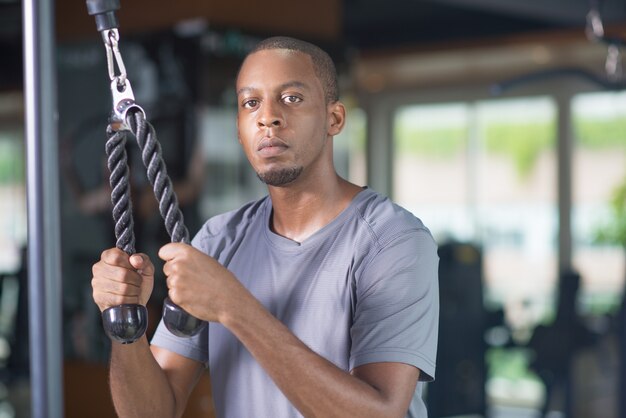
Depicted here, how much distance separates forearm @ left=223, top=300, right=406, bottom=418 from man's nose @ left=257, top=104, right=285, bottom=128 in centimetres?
29

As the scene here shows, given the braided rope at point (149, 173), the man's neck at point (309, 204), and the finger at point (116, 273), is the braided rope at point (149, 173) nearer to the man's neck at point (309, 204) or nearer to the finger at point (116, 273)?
the finger at point (116, 273)

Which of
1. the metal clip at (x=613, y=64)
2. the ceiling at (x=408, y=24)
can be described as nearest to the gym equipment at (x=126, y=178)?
the metal clip at (x=613, y=64)

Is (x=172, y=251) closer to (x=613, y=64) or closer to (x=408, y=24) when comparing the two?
(x=613, y=64)

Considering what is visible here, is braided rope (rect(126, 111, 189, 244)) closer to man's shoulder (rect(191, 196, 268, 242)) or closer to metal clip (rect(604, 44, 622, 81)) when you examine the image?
man's shoulder (rect(191, 196, 268, 242))

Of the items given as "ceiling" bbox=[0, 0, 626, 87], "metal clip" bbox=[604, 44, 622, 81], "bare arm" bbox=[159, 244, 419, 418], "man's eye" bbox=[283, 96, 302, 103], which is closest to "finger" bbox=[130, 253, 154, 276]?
"bare arm" bbox=[159, 244, 419, 418]

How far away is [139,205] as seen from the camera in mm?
4578

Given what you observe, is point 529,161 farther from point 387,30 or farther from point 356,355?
point 356,355

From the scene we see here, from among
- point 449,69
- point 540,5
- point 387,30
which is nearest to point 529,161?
point 449,69

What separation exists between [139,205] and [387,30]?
3608 mm

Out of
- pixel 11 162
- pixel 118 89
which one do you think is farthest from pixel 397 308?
pixel 11 162

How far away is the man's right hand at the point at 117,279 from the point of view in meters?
1.38

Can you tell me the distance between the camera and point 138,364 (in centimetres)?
154

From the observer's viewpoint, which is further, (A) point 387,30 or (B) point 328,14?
(A) point 387,30

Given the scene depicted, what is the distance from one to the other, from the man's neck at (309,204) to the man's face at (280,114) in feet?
0.20
